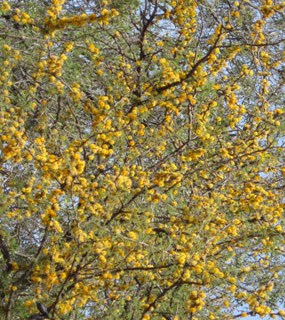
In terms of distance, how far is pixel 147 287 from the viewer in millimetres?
5082

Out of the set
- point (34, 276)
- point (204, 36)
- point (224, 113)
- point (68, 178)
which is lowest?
point (34, 276)

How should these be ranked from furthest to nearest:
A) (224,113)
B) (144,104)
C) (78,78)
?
1. (224,113)
2. (78,78)
3. (144,104)

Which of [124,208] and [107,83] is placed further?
[107,83]

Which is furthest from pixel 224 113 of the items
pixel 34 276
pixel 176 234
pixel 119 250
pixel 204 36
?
pixel 34 276

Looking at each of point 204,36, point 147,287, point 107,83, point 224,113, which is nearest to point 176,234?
point 147,287

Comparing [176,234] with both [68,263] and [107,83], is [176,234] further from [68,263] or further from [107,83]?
[107,83]

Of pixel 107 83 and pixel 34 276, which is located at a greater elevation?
pixel 107 83

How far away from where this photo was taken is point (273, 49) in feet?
23.4

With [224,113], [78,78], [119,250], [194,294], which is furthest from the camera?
[224,113]

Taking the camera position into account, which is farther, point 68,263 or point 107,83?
point 107,83

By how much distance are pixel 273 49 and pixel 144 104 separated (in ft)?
9.80

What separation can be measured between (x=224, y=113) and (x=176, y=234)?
6.42 ft

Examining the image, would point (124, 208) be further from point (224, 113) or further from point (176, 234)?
point (224, 113)

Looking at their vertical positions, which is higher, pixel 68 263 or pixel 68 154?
pixel 68 154
